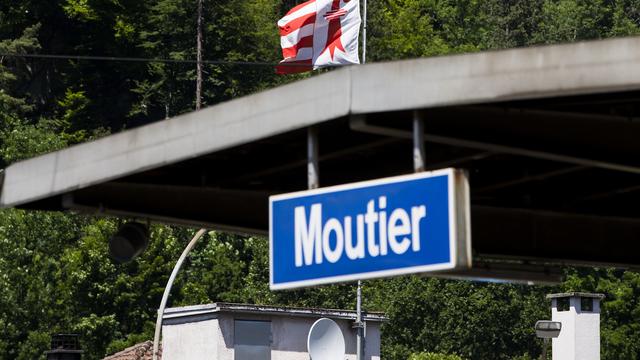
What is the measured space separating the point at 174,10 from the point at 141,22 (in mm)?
8525

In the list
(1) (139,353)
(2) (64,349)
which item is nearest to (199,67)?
(1) (139,353)

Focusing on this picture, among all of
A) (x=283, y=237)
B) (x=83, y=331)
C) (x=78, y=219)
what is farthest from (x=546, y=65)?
(x=78, y=219)

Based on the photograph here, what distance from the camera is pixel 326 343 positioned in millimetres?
27875

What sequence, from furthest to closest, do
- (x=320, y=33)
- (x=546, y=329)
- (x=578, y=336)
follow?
(x=320, y=33), (x=578, y=336), (x=546, y=329)

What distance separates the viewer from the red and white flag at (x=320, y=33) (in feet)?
156

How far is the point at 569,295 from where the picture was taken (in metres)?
41.2

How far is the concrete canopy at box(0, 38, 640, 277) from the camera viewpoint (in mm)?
10641

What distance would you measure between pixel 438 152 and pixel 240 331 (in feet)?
112

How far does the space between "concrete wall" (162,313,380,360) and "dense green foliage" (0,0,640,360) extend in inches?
1080

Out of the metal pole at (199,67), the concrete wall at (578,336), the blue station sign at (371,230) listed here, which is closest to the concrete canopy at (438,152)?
the blue station sign at (371,230)

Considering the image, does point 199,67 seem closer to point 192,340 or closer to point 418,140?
point 192,340

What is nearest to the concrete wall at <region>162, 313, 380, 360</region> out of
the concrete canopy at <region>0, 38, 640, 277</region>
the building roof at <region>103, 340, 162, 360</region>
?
the building roof at <region>103, 340, 162, 360</region>

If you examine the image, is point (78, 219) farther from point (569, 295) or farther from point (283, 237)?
point (283, 237)

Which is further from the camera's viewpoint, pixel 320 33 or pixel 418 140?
pixel 320 33
